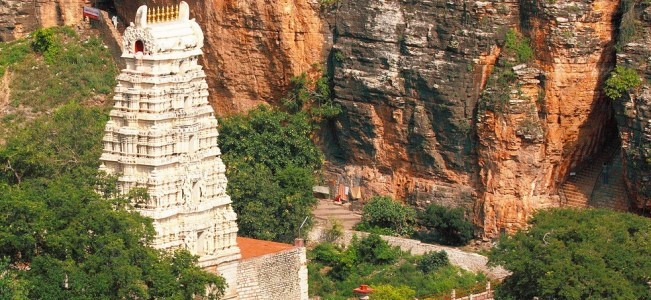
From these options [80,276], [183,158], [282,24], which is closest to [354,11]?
[282,24]

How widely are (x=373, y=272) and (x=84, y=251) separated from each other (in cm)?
1140

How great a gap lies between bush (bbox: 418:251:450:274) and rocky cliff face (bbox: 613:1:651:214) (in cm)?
534

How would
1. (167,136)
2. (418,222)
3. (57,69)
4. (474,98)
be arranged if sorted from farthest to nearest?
(57,69) < (418,222) < (474,98) < (167,136)

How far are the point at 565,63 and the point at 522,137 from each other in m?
2.33

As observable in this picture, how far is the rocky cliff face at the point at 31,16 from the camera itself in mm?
81438

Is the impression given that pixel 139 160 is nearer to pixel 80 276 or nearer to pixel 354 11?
pixel 80 276

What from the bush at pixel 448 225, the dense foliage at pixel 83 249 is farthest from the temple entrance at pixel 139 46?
the bush at pixel 448 225

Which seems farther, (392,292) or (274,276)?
(392,292)

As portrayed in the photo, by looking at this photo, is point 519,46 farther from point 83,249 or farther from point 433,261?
point 83,249

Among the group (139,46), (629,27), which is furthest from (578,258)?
(139,46)

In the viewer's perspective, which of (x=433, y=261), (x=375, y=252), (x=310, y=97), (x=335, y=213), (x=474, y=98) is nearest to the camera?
(x=433, y=261)

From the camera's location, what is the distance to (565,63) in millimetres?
71062

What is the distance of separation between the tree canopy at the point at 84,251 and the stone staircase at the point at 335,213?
36.4ft

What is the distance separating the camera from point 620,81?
69.9 meters
